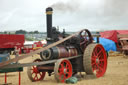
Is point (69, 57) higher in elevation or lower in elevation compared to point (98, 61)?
higher

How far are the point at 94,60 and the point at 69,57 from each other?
110cm

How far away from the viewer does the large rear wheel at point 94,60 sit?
7474 mm

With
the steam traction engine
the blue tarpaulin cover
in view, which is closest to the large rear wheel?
the steam traction engine

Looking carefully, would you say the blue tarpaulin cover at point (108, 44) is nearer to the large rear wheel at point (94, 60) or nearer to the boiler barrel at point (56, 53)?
the large rear wheel at point (94, 60)

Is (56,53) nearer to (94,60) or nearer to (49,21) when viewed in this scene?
(49,21)

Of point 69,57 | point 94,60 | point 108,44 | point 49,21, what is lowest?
point 108,44

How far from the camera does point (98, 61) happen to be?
8195mm

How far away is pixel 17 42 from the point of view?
910 inches

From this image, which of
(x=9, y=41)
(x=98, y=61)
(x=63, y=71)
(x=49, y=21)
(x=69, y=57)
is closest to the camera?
(x=63, y=71)

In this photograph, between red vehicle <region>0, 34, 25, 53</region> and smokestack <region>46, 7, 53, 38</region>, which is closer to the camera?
smokestack <region>46, 7, 53, 38</region>

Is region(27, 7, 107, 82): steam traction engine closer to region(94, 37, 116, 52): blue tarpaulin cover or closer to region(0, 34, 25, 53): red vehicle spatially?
region(94, 37, 116, 52): blue tarpaulin cover

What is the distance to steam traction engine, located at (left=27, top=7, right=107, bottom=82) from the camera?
22.7 ft

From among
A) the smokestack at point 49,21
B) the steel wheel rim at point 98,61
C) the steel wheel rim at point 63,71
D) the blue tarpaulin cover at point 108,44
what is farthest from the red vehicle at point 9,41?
the steel wheel rim at point 63,71

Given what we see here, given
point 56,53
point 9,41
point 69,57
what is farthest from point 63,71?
point 9,41
